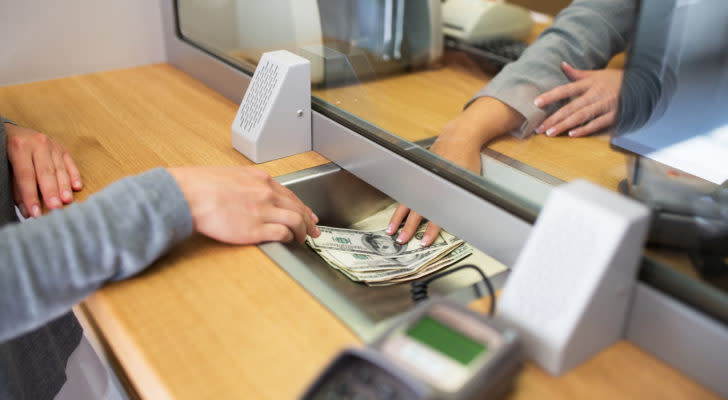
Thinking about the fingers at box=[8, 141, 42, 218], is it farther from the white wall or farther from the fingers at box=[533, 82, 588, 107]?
the fingers at box=[533, 82, 588, 107]

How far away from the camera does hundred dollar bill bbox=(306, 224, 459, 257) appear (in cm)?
99

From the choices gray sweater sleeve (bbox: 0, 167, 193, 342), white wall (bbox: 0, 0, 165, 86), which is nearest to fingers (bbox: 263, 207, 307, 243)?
gray sweater sleeve (bbox: 0, 167, 193, 342)

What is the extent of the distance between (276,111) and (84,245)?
481 mm

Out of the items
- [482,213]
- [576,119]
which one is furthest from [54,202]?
[576,119]

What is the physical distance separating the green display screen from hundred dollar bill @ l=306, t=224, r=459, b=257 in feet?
1.38

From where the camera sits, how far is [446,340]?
552 millimetres

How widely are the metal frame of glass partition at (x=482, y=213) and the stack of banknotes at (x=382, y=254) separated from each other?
10 cm

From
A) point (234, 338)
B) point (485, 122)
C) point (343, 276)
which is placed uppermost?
point (485, 122)

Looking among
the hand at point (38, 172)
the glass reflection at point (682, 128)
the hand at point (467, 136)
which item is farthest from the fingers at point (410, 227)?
the hand at point (38, 172)

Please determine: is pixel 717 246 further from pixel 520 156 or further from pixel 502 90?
pixel 502 90

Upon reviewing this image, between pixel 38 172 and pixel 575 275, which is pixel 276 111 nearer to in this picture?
pixel 38 172

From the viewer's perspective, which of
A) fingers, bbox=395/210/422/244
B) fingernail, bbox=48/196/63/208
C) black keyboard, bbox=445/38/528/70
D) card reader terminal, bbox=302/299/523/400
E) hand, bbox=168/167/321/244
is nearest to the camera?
card reader terminal, bbox=302/299/523/400

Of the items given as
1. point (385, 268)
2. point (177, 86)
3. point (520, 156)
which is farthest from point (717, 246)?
point (177, 86)

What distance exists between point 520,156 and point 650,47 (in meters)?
0.28
